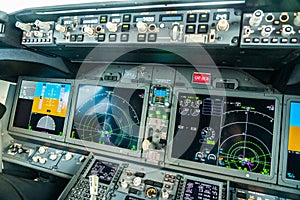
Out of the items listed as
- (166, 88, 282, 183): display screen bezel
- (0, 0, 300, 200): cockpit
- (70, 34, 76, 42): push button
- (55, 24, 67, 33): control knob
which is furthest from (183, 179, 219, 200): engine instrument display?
(55, 24, 67, 33): control knob

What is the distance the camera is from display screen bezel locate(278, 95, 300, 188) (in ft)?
5.23

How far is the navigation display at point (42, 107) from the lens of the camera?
232cm

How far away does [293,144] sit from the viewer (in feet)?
5.34

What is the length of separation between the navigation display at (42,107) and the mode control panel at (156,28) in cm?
69

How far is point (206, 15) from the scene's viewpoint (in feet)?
4.76

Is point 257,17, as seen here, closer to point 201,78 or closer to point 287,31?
point 287,31

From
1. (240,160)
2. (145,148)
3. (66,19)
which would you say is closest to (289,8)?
(240,160)

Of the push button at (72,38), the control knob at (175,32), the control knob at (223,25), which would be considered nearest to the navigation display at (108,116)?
the push button at (72,38)

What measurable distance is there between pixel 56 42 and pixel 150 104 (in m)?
0.84

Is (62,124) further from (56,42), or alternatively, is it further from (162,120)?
(162,120)

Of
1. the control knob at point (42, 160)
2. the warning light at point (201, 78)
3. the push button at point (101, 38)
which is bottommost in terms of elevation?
the control knob at point (42, 160)

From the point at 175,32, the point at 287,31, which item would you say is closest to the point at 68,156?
the point at 175,32

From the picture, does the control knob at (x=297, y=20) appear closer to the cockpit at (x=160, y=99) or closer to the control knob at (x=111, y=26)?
the cockpit at (x=160, y=99)

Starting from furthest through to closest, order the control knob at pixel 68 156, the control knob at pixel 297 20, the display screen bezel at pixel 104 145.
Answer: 1. the control knob at pixel 68 156
2. the display screen bezel at pixel 104 145
3. the control knob at pixel 297 20
